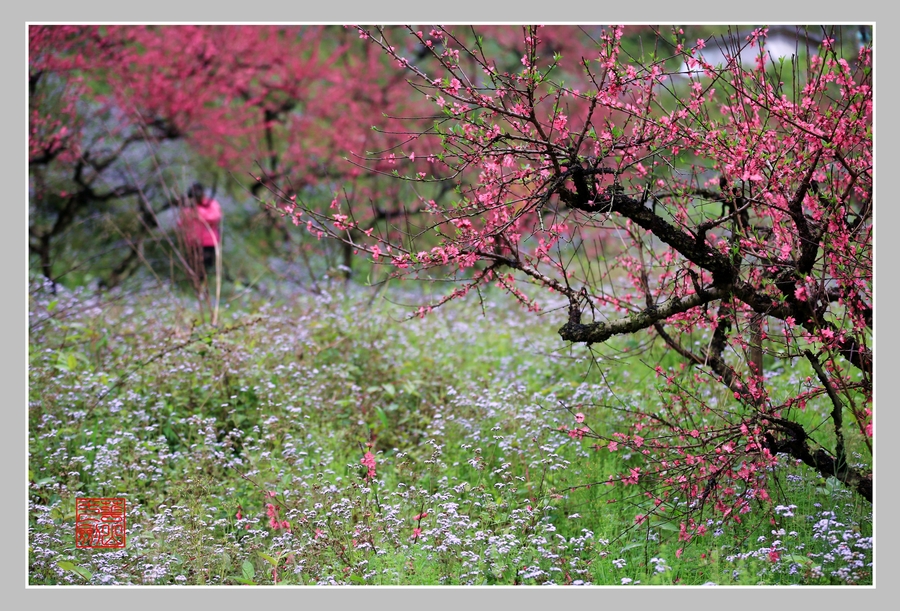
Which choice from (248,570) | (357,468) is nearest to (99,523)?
(248,570)

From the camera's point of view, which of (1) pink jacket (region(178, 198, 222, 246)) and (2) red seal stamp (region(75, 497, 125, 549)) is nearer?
(2) red seal stamp (region(75, 497, 125, 549))

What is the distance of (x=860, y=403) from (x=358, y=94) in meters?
9.15

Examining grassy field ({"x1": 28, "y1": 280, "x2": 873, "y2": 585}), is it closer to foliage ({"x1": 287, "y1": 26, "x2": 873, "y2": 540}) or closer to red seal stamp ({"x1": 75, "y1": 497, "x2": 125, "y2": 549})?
red seal stamp ({"x1": 75, "y1": 497, "x2": 125, "y2": 549})

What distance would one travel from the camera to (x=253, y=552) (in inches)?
167

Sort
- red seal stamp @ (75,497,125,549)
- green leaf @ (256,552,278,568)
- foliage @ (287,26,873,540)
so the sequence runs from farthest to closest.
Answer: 1. red seal stamp @ (75,497,125,549)
2. green leaf @ (256,552,278,568)
3. foliage @ (287,26,873,540)

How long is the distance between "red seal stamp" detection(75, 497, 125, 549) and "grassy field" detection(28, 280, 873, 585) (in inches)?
2.3

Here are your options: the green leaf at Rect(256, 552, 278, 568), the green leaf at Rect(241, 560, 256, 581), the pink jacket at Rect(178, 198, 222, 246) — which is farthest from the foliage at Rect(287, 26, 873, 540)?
the pink jacket at Rect(178, 198, 222, 246)

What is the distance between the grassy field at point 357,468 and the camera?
3.92 m

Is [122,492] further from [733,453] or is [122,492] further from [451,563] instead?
[733,453]

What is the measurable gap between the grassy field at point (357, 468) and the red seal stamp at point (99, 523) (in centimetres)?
6

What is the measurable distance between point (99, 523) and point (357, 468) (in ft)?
4.69

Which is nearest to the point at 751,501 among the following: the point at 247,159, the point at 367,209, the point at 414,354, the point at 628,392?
the point at 628,392

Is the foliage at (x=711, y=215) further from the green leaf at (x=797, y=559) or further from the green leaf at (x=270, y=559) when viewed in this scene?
the green leaf at (x=270, y=559)

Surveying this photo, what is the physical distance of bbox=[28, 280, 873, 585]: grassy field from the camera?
3.92 metres
